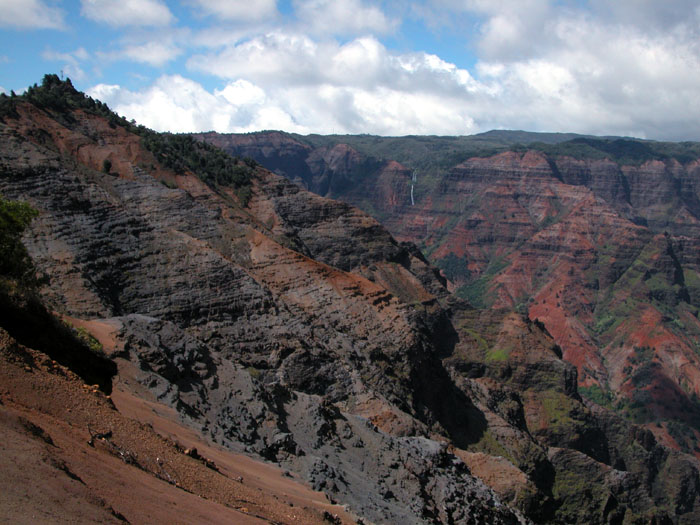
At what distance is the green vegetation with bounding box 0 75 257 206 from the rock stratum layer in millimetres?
637

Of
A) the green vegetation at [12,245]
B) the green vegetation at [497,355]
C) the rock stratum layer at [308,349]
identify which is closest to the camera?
the green vegetation at [12,245]

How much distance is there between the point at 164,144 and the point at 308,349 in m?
40.2

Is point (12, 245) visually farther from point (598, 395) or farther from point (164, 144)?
point (598, 395)

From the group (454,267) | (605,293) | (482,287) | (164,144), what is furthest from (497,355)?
(454,267)

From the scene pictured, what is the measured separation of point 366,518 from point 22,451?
14.8 metres

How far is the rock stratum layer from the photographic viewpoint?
2923cm

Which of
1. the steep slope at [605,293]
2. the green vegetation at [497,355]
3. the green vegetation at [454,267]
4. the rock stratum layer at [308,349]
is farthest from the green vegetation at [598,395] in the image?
the green vegetation at [454,267]

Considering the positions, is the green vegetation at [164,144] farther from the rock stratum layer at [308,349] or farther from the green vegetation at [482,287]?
the green vegetation at [482,287]

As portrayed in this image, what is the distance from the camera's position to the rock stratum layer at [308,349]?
95.9ft

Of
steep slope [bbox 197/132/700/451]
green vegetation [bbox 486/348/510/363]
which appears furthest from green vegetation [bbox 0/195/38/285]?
steep slope [bbox 197/132/700/451]

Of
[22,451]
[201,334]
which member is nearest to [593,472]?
[201,334]

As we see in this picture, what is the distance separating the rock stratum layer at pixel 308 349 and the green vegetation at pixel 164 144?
0.64 metres

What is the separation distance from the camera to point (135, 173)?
59.0m

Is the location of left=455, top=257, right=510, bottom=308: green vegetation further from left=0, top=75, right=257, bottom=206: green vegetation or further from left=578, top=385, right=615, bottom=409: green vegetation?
left=0, top=75, right=257, bottom=206: green vegetation
